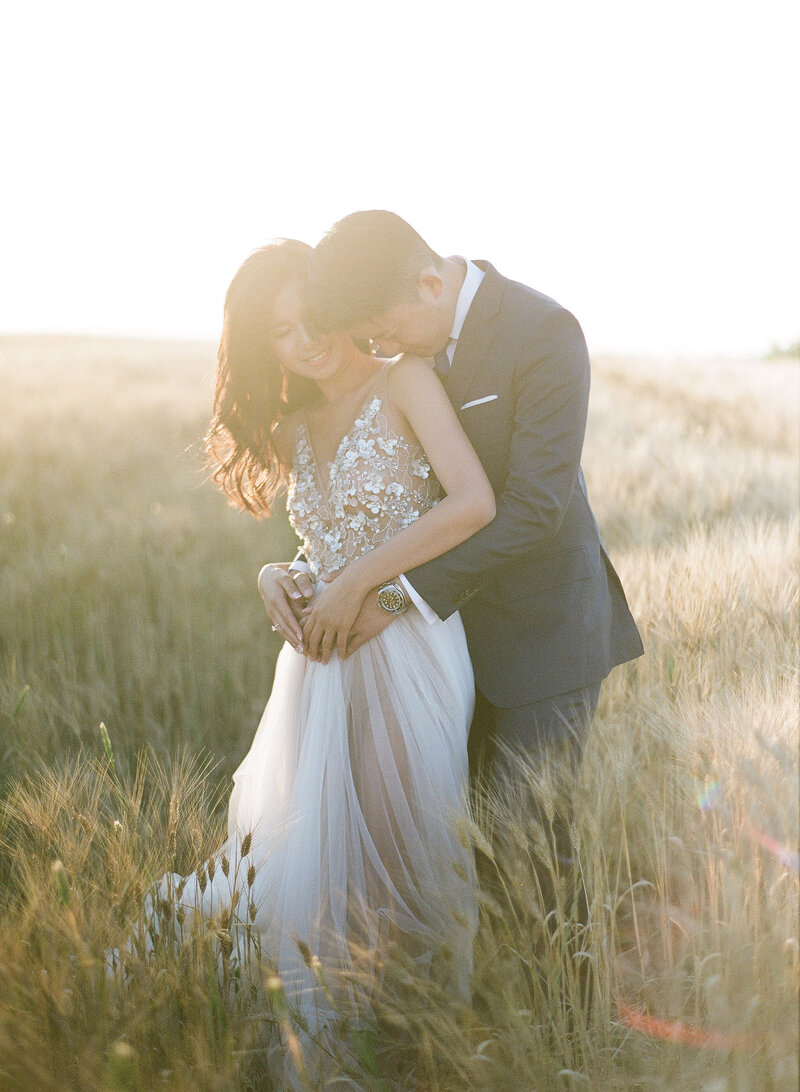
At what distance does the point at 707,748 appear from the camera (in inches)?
62.2

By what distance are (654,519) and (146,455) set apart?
13.0ft

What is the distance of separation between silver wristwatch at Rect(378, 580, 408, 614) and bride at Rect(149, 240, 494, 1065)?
2 centimetres

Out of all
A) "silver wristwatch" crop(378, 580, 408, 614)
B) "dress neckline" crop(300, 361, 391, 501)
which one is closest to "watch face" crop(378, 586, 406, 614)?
"silver wristwatch" crop(378, 580, 408, 614)

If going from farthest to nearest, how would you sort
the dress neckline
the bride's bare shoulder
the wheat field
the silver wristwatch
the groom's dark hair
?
the bride's bare shoulder, the dress neckline, the silver wristwatch, the groom's dark hair, the wheat field

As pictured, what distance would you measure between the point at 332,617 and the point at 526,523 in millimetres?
485

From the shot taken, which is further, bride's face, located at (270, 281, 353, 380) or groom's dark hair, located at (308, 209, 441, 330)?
bride's face, located at (270, 281, 353, 380)

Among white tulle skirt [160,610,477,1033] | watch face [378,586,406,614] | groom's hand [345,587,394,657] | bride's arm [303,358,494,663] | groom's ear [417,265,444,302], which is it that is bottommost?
white tulle skirt [160,610,477,1033]

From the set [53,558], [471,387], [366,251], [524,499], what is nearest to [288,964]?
[524,499]

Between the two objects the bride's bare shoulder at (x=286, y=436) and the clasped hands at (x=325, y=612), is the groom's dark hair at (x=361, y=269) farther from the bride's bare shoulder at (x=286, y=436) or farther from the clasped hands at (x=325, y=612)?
the clasped hands at (x=325, y=612)

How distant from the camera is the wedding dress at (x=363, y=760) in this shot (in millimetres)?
1926

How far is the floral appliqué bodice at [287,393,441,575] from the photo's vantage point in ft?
6.82

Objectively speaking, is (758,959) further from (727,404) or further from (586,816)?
(727,404)

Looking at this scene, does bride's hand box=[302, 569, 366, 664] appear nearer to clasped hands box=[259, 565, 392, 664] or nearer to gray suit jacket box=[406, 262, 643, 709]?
clasped hands box=[259, 565, 392, 664]

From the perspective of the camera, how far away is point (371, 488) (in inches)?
81.5
